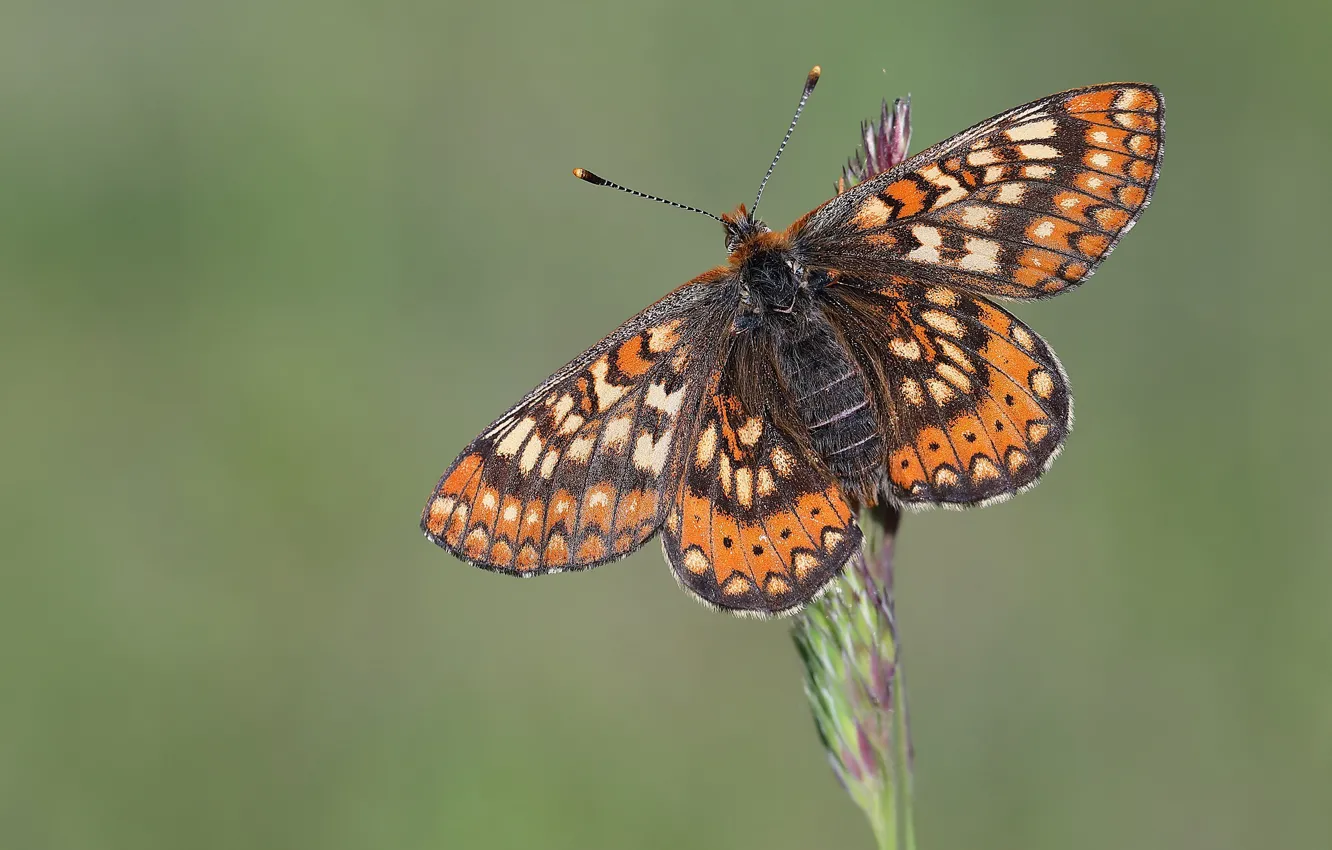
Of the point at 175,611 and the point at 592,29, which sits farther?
the point at 592,29

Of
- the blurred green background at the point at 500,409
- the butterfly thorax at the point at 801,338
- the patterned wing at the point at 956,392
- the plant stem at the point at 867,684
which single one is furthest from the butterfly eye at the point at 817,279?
the blurred green background at the point at 500,409

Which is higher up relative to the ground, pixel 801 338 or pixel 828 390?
pixel 801 338

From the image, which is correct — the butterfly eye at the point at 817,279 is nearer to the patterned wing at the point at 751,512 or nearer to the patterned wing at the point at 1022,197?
the patterned wing at the point at 1022,197

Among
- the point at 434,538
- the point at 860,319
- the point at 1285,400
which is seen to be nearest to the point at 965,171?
the point at 860,319

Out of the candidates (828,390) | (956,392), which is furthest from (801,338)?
(956,392)

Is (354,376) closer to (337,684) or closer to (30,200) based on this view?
(337,684)

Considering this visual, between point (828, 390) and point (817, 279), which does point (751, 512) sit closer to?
point (828, 390)
